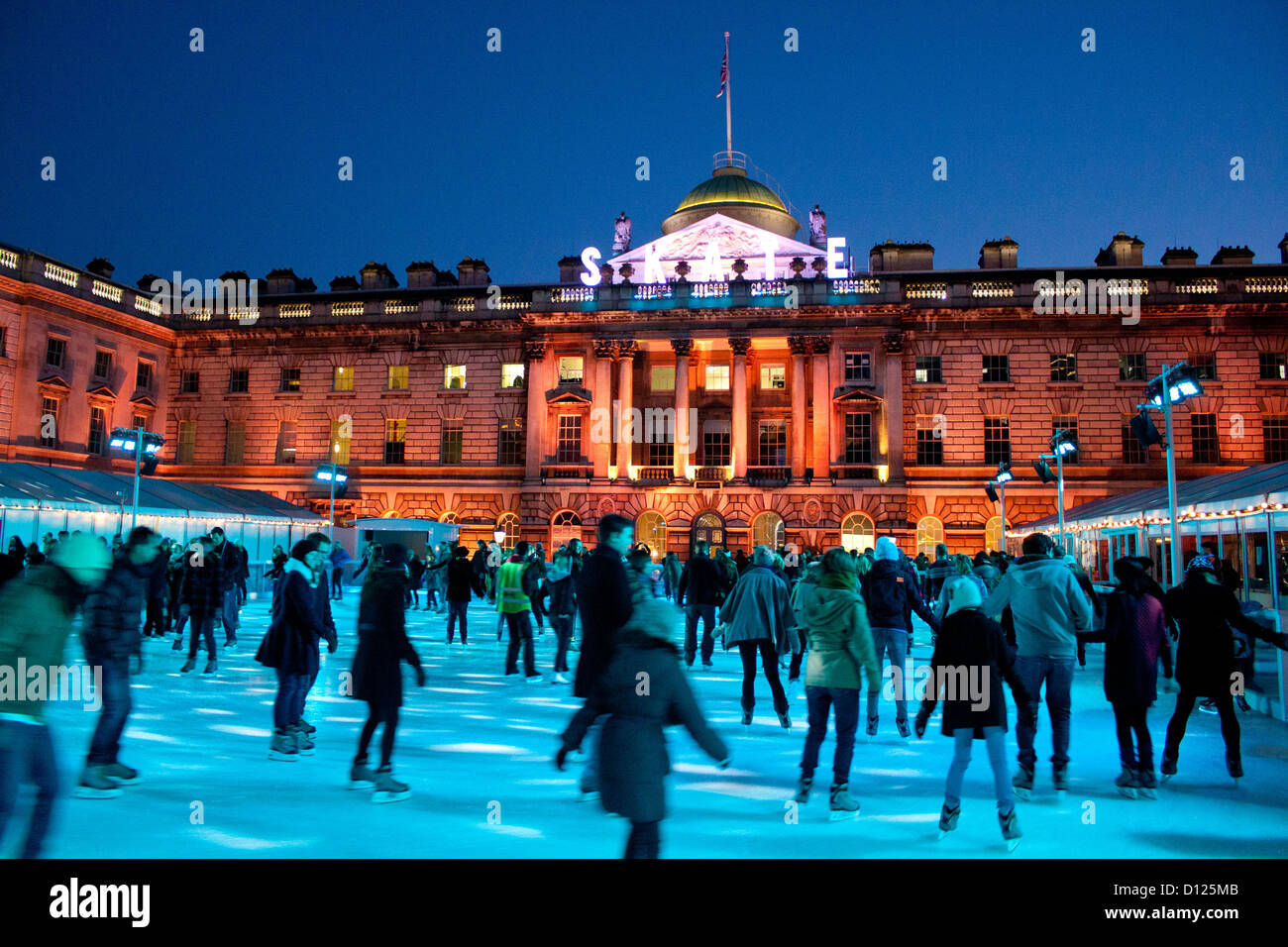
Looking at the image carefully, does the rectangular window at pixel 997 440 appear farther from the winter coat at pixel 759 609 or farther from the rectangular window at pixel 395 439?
the winter coat at pixel 759 609

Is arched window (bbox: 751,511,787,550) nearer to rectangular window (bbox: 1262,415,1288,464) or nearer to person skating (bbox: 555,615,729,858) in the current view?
rectangular window (bbox: 1262,415,1288,464)

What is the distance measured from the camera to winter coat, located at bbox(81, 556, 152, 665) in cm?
689

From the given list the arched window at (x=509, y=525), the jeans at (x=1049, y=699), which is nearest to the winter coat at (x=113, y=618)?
the jeans at (x=1049, y=699)

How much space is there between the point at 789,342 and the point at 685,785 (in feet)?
118

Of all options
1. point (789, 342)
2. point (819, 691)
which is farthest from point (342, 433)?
point (819, 691)

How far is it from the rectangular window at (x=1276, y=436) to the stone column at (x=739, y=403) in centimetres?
2275

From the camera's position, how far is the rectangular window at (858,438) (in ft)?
134

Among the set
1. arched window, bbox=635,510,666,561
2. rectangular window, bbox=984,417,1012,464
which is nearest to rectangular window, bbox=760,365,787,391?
arched window, bbox=635,510,666,561

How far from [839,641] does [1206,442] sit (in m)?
40.3

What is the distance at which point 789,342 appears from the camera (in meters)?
41.5

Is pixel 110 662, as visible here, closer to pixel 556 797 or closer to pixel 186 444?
pixel 556 797

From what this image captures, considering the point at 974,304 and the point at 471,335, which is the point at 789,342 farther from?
the point at 471,335

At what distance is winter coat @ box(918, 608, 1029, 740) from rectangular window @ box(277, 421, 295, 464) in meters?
44.3

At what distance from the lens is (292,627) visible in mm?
7945
